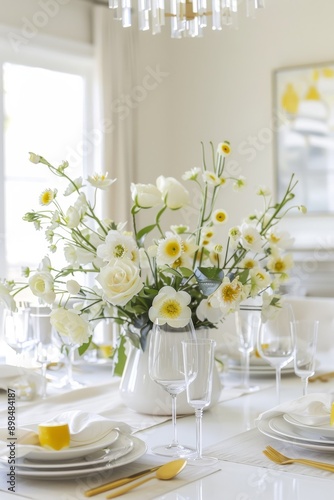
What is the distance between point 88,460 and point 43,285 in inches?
17.3

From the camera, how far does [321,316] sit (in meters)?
2.97

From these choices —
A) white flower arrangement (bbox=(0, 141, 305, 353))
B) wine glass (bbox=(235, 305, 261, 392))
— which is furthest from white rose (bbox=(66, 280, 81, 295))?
wine glass (bbox=(235, 305, 261, 392))

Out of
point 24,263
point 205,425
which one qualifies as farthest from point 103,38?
point 205,425

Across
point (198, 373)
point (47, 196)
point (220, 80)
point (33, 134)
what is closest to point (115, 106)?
point (33, 134)

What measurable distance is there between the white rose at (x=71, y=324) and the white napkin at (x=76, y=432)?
23 cm

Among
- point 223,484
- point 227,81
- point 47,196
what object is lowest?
point 223,484

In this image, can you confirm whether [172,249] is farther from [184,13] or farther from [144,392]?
[184,13]

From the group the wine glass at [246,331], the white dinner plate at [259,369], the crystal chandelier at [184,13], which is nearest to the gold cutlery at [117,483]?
the wine glass at [246,331]

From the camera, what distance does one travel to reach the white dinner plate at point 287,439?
4.58 ft

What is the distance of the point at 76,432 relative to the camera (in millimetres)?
1352

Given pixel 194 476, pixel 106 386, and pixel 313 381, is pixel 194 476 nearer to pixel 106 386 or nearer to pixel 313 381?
pixel 106 386

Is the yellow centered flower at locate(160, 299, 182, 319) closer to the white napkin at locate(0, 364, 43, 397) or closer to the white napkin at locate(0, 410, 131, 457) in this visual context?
the white napkin at locate(0, 410, 131, 457)

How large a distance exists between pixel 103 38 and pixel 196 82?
68 centimetres

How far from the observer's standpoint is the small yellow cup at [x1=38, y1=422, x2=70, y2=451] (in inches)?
51.6
